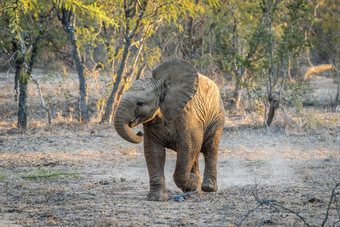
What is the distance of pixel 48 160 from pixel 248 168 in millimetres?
3744

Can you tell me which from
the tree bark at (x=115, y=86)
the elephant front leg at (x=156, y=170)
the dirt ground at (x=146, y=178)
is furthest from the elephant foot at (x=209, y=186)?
the tree bark at (x=115, y=86)

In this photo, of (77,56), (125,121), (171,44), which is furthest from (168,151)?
(125,121)

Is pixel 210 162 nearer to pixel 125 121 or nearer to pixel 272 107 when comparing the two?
pixel 125 121

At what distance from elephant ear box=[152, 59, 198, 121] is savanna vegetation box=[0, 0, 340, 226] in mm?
1211

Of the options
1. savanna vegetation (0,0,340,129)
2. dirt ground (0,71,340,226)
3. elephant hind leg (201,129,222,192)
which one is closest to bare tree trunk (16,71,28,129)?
savanna vegetation (0,0,340,129)

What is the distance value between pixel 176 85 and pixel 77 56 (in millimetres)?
7509

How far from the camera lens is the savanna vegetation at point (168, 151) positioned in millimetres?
6707

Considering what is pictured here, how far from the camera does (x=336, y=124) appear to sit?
1420cm

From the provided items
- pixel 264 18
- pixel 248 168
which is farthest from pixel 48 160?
pixel 264 18

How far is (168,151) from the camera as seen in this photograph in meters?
12.4

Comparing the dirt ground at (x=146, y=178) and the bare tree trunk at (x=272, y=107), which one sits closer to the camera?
the dirt ground at (x=146, y=178)

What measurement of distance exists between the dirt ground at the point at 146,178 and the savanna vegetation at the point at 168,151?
0.08ft

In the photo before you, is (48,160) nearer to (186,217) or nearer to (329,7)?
(186,217)

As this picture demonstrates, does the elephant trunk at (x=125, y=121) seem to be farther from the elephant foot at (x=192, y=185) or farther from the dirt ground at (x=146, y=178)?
the elephant foot at (x=192, y=185)
